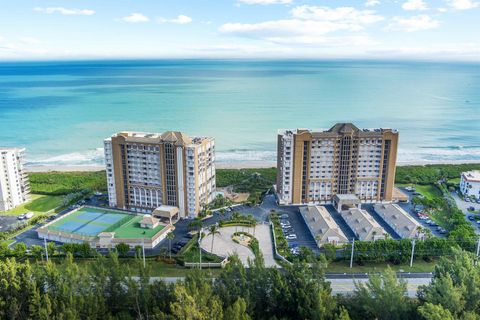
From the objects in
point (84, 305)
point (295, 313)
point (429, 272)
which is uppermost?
point (84, 305)

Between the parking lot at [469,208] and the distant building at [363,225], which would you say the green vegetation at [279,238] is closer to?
the distant building at [363,225]

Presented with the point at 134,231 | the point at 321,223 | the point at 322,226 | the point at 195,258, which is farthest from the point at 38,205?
the point at 322,226

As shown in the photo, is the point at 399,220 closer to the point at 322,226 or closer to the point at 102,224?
the point at 322,226

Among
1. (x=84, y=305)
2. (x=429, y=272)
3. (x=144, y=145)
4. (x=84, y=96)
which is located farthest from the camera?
(x=84, y=96)

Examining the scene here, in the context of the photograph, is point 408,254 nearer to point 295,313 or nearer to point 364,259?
point 364,259

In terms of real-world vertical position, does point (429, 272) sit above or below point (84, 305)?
below

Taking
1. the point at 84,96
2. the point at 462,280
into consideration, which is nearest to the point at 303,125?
the point at 462,280
